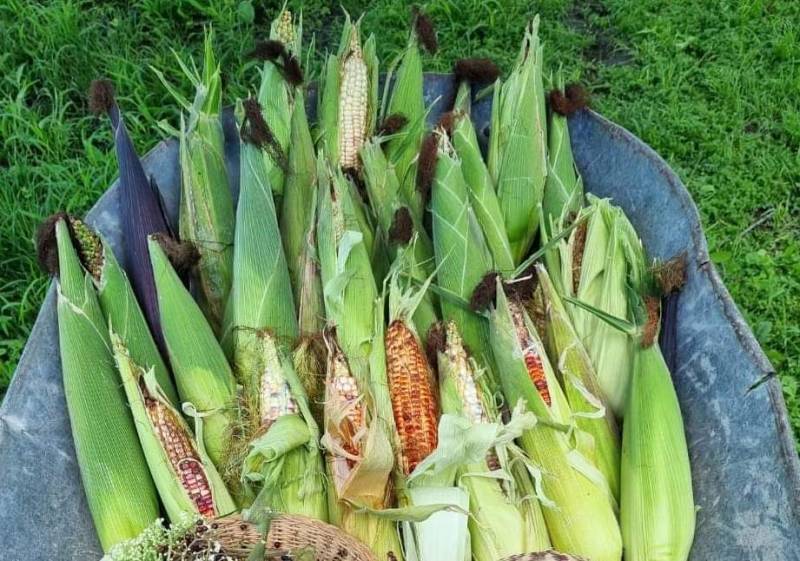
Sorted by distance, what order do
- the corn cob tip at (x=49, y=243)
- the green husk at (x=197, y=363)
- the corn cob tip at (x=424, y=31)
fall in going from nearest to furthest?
the green husk at (x=197, y=363) < the corn cob tip at (x=49, y=243) < the corn cob tip at (x=424, y=31)

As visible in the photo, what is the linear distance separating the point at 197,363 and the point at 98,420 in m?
0.25

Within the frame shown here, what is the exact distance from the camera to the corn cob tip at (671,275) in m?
1.93

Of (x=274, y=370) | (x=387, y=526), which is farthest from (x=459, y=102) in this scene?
(x=387, y=526)

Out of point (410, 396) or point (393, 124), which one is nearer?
point (410, 396)

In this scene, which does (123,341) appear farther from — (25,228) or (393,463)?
(25,228)

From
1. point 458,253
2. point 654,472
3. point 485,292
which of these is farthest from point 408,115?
point 654,472

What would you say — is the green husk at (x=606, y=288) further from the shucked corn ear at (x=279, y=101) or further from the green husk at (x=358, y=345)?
the shucked corn ear at (x=279, y=101)

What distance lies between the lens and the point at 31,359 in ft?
6.09

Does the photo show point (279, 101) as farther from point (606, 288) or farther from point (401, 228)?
point (606, 288)

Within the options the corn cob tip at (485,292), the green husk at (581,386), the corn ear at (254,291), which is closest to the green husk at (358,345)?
the corn ear at (254,291)

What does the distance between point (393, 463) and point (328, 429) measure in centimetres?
16

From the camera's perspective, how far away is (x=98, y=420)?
5.91 feet

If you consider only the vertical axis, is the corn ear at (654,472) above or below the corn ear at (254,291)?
below

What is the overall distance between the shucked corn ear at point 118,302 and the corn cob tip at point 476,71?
4.04 ft
